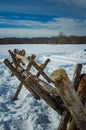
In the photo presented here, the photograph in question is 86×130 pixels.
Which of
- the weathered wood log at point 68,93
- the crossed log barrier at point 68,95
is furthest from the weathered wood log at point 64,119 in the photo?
the weathered wood log at point 68,93

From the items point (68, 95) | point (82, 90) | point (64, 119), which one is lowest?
point (64, 119)

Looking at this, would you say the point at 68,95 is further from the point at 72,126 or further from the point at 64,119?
the point at 64,119

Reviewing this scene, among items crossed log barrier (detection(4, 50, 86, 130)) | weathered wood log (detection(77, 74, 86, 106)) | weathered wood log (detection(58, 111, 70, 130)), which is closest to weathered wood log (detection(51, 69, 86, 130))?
crossed log barrier (detection(4, 50, 86, 130))

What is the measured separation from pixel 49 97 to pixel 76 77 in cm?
67

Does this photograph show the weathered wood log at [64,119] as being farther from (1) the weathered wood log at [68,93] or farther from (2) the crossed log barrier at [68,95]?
(1) the weathered wood log at [68,93]

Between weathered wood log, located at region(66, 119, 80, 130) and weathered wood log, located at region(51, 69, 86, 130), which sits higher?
weathered wood log, located at region(51, 69, 86, 130)

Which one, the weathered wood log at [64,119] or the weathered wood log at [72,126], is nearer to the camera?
the weathered wood log at [72,126]

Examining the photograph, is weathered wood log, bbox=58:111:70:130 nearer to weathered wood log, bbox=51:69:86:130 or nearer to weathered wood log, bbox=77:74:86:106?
weathered wood log, bbox=77:74:86:106

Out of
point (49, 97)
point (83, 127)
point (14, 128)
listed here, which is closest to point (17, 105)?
point (14, 128)

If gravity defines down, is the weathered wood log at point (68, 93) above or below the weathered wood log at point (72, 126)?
above

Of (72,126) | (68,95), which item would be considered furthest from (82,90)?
(68,95)

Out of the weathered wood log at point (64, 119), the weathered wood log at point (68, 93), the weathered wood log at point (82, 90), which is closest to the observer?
the weathered wood log at point (68, 93)

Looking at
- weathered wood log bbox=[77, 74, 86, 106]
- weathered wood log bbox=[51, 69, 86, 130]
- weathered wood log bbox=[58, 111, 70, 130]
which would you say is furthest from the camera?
weathered wood log bbox=[58, 111, 70, 130]

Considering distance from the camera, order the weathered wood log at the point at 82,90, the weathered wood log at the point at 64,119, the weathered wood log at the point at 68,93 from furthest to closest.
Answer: the weathered wood log at the point at 64,119
the weathered wood log at the point at 82,90
the weathered wood log at the point at 68,93
